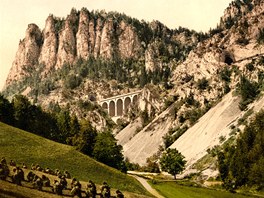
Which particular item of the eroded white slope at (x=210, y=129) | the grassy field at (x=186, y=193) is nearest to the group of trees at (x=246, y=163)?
the grassy field at (x=186, y=193)

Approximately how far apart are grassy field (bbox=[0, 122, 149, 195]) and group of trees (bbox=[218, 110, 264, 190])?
30.7 m

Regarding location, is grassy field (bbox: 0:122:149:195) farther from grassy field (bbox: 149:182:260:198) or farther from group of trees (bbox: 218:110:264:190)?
group of trees (bbox: 218:110:264:190)

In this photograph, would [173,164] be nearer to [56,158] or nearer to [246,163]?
[246,163]

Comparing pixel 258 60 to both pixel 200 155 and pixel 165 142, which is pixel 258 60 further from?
pixel 200 155

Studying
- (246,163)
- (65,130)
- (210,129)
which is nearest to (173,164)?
(246,163)

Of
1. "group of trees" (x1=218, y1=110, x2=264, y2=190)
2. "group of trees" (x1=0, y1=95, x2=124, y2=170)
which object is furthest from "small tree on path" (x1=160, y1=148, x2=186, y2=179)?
"group of trees" (x1=0, y1=95, x2=124, y2=170)

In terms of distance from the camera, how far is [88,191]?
47906mm

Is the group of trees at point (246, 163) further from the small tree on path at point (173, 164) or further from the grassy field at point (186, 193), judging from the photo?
the grassy field at point (186, 193)

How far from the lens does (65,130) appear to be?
429 feet

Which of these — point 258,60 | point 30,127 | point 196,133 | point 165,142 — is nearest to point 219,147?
point 196,133

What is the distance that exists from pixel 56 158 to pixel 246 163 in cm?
4812

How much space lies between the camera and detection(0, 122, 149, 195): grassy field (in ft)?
225

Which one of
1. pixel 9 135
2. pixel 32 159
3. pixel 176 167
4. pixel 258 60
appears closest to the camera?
pixel 32 159

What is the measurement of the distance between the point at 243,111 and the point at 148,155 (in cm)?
4398
